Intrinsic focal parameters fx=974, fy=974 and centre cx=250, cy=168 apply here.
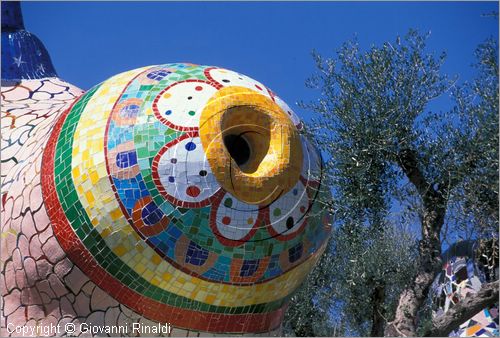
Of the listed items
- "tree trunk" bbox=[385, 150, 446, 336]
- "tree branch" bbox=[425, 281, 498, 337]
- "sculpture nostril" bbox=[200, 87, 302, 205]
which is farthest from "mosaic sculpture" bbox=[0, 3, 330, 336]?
"tree branch" bbox=[425, 281, 498, 337]

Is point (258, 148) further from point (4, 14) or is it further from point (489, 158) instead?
point (4, 14)

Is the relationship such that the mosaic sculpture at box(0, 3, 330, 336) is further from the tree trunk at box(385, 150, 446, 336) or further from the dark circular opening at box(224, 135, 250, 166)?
the tree trunk at box(385, 150, 446, 336)

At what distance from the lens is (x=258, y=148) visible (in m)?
11.3

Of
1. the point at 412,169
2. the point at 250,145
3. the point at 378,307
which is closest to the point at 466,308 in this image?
the point at 412,169

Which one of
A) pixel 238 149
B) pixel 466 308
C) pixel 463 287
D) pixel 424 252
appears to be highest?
pixel 238 149

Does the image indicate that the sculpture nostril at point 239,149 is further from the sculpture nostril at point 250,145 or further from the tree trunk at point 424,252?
the tree trunk at point 424,252

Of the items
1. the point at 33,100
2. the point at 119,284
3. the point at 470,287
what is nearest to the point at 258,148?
the point at 119,284

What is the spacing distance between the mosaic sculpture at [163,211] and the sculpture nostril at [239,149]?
0.02 m

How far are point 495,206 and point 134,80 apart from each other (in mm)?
4383

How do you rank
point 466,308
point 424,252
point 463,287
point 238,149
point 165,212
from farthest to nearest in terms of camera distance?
point 463,287, point 238,149, point 165,212, point 424,252, point 466,308

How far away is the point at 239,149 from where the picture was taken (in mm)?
11406

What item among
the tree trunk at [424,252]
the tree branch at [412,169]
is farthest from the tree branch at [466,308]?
the tree branch at [412,169]

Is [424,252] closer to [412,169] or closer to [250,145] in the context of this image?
[412,169]

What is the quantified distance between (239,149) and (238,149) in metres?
0.01
